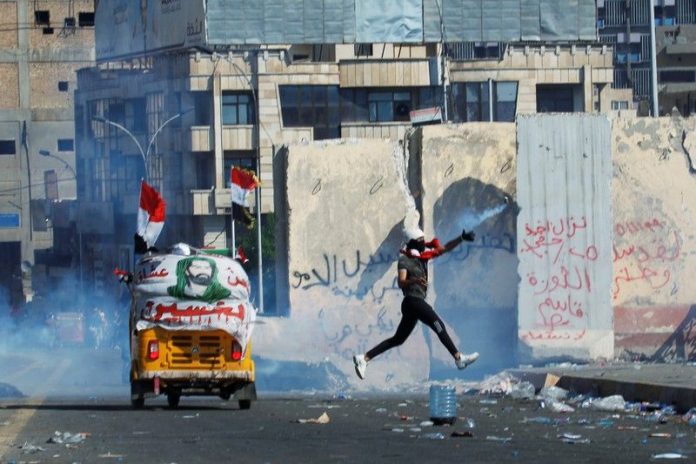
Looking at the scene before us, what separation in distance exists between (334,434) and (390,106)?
173 feet

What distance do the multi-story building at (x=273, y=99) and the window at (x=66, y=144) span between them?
75.6ft

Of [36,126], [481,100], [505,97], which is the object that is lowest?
[481,100]

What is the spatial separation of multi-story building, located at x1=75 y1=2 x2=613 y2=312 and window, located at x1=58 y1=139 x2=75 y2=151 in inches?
908

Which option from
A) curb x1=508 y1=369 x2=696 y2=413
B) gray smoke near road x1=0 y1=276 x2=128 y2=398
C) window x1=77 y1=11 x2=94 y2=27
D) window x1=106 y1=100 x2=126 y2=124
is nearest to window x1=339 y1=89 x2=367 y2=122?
window x1=106 y1=100 x2=126 y2=124

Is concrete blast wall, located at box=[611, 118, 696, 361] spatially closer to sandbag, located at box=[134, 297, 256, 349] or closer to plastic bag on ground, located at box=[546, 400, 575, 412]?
plastic bag on ground, located at box=[546, 400, 575, 412]

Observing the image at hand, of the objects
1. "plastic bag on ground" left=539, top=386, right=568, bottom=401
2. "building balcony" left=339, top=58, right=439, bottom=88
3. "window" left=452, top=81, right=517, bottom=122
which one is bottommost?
"plastic bag on ground" left=539, top=386, right=568, bottom=401

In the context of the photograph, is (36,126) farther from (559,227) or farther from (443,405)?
(443,405)

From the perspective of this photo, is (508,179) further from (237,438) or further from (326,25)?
(326,25)

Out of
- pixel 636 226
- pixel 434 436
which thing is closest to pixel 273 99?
pixel 636 226

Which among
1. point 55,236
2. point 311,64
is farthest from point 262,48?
point 55,236

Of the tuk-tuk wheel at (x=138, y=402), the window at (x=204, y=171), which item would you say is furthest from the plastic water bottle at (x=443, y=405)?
the window at (x=204, y=171)

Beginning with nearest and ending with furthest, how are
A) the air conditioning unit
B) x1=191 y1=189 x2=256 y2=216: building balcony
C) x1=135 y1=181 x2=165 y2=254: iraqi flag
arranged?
x1=135 y1=181 x2=165 y2=254: iraqi flag, the air conditioning unit, x1=191 y1=189 x2=256 y2=216: building balcony

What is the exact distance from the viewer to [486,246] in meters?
23.2

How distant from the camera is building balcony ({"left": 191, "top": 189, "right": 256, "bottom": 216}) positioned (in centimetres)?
6397
